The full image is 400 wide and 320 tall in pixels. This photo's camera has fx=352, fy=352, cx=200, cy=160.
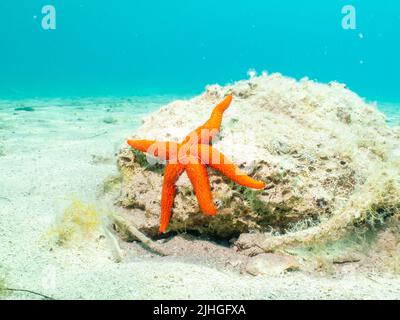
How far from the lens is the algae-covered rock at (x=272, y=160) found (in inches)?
154

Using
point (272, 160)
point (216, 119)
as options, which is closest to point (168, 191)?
point (216, 119)

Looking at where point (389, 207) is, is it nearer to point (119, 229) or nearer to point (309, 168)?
point (309, 168)

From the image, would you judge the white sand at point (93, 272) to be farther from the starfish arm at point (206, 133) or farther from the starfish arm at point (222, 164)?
the starfish arm at point (206, 133)

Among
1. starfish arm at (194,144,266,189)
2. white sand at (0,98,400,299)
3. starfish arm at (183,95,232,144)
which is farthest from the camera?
starfish arm at (183,95,232,144)

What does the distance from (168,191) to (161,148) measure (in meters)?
0.50

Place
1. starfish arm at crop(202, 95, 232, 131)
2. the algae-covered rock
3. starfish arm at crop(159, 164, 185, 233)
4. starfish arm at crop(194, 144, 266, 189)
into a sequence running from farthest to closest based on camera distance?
starfish arm at crop(202, 95, 232, 131) → the algae-covered rock → starfish arm at crop(159, 164, 185, 233) → starfish arm at crop(194, 144, 266, 189)

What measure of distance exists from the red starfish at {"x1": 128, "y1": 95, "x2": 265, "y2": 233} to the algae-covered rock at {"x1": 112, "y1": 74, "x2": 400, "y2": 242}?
18 cm

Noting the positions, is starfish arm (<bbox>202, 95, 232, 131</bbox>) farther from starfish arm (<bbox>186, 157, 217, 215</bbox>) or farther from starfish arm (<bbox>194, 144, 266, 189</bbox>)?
starfish arm (<bbox>186, 157, 217, 215</bbox>)

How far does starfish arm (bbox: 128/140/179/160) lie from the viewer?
3.93 metres

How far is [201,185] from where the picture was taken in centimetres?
367

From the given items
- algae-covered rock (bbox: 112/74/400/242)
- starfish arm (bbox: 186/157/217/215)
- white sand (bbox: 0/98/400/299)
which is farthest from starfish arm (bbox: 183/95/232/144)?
white sand (bbox: 0/98/400/299)

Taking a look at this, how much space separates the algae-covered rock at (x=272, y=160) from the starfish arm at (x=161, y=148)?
1.10 ft

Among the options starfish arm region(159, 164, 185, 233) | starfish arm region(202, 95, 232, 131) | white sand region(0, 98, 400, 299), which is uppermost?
starfish arm region(202, 95, 232, 131)

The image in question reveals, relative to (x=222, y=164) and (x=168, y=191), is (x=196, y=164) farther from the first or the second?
(x=168, y=191)
